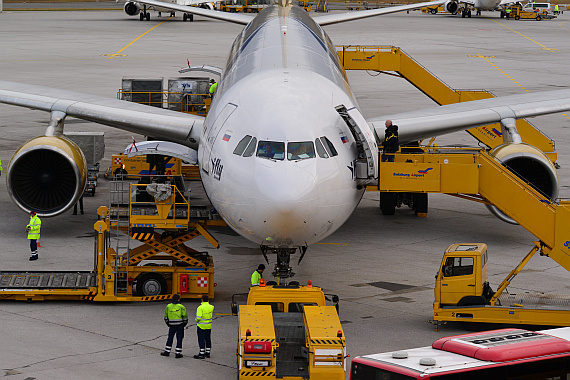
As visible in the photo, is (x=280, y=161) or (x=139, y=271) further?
(x=139, y=271)

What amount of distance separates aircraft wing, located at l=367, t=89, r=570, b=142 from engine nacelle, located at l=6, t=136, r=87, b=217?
27.6 ft

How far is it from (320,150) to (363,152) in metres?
1.44

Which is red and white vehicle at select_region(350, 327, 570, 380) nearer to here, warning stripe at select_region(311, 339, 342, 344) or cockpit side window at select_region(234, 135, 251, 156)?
warning stripe at select_region(311, 339, 342, 344)

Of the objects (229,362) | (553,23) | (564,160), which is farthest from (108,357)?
(553,23)

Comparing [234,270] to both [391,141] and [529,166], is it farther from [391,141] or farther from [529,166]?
[529,166]

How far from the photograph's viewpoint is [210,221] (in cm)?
2056

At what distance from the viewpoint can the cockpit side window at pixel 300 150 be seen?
16.7 metres

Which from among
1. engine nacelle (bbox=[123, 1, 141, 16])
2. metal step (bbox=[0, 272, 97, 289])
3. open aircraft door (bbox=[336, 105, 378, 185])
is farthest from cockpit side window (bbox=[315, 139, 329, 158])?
engine nacelle (bbox=[123, 1, 141, 16])

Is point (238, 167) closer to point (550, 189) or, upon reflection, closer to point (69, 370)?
point (69, 370)

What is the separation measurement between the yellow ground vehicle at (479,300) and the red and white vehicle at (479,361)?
196 inches

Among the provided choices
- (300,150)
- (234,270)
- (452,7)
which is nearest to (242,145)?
(300,150)

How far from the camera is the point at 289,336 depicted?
16.5 metres

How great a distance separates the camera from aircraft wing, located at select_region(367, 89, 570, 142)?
25.0m

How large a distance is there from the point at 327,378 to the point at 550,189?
13.2 m
